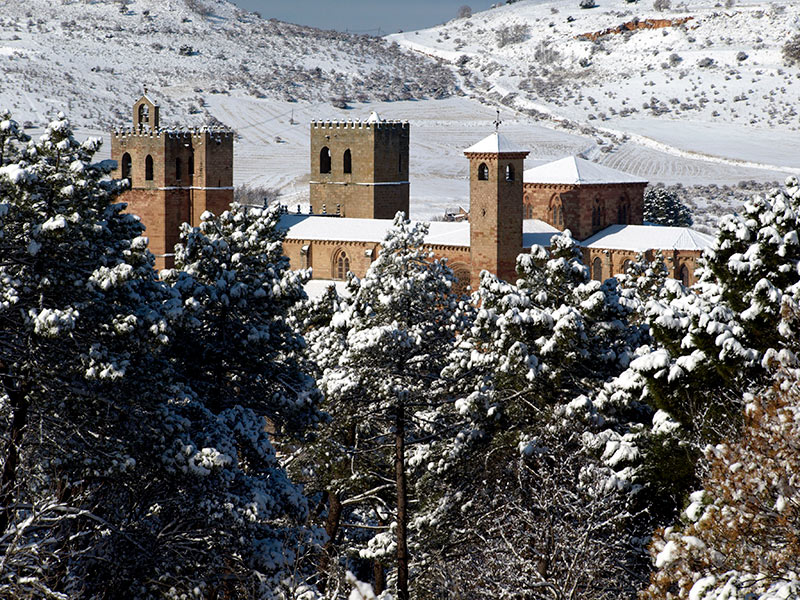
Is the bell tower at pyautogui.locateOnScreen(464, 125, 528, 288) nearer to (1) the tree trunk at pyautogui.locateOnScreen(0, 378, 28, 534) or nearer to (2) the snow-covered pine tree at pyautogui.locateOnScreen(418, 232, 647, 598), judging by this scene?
(2) the snow-covered pine tree at pyautogui.locateOnScreen(418, 232, 647, 598)

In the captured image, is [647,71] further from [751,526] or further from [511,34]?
[751,526]

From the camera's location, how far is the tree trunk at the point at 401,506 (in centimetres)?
1805

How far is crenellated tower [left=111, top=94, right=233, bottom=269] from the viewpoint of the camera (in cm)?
5156

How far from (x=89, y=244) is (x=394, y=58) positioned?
161 m

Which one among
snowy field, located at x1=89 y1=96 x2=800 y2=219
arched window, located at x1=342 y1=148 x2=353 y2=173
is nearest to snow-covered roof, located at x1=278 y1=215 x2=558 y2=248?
arched window, located at x1=342 y1=148 x2=353 y2=173

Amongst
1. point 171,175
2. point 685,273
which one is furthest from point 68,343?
point 171,175

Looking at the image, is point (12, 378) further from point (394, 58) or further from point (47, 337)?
point (394, 58)

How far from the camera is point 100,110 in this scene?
362 feet

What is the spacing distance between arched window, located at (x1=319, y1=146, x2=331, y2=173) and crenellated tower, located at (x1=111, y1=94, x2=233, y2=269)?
23.2 ft

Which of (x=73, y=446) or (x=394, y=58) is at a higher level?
(x=394, y=58)

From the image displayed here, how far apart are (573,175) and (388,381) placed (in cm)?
3573

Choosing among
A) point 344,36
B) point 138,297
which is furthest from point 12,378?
point 344,36

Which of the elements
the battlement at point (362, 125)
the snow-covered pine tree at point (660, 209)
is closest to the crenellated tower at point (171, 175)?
the battlement at point (362, 125)

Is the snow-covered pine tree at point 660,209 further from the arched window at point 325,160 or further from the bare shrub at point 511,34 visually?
the bare shrub at point 511,34
